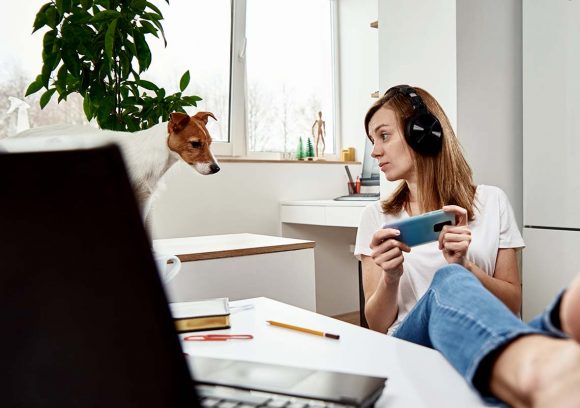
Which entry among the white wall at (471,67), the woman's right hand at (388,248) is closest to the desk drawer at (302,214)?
the white wall at (471,67)

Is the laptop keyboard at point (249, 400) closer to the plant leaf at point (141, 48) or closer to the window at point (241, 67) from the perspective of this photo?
the plant leaf at point (141, 48)

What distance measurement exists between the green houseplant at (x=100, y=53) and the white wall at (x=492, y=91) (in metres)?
0.94

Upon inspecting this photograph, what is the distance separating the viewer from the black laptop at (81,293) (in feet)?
0.86

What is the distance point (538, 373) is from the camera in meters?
0.37

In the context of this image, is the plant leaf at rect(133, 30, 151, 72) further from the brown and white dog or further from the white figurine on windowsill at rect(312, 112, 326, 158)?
the white figurine on windowsill at rect(312, 112, 326, 158)

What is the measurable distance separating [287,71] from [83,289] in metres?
3.14

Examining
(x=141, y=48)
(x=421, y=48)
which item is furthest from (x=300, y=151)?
(x=141, y=48)

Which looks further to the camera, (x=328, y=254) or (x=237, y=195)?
(x=328, y=254)

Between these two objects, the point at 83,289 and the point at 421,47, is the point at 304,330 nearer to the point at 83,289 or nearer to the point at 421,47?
the point at 83,289

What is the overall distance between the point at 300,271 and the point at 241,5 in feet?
5.99

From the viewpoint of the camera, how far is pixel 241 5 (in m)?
2.99

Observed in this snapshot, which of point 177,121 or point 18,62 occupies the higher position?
point 18,62

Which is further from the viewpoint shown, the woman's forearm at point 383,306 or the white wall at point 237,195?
the white wall at point 237,195

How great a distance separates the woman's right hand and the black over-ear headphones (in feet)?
1.13
